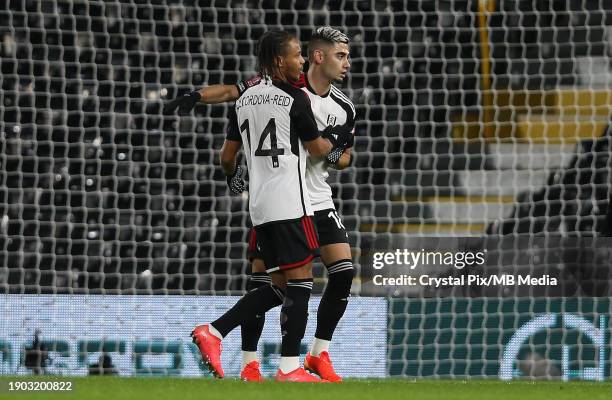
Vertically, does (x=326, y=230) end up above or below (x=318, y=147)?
→ below

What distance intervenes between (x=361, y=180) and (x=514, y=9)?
1985mm

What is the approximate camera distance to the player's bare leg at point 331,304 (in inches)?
181

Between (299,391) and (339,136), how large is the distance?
3.70 ft

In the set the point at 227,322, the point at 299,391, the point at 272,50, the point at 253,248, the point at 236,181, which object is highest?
the point at 272,50

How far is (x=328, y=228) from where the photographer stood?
466 cm

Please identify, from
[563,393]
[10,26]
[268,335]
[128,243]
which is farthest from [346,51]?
Result: [10,26]

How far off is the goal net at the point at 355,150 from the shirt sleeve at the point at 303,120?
294 cm

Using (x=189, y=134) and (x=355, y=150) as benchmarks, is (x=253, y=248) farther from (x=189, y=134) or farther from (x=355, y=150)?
(x=355, y=150)

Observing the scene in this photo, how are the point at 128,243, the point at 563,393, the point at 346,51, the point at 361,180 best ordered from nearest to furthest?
the point at 563,393 < the point at 346,51 < the point at 128,243 < the point at 361,180

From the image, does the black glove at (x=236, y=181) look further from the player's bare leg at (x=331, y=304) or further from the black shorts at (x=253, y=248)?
the player's bare leg at (x=331, y=304)

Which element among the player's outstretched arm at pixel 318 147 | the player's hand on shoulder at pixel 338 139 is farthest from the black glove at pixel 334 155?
the player's outstretched arm at pixel 318 147

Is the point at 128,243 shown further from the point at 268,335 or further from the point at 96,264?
the point at 268,335

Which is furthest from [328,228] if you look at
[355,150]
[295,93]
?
[355,150]

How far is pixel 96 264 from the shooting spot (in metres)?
8.72
